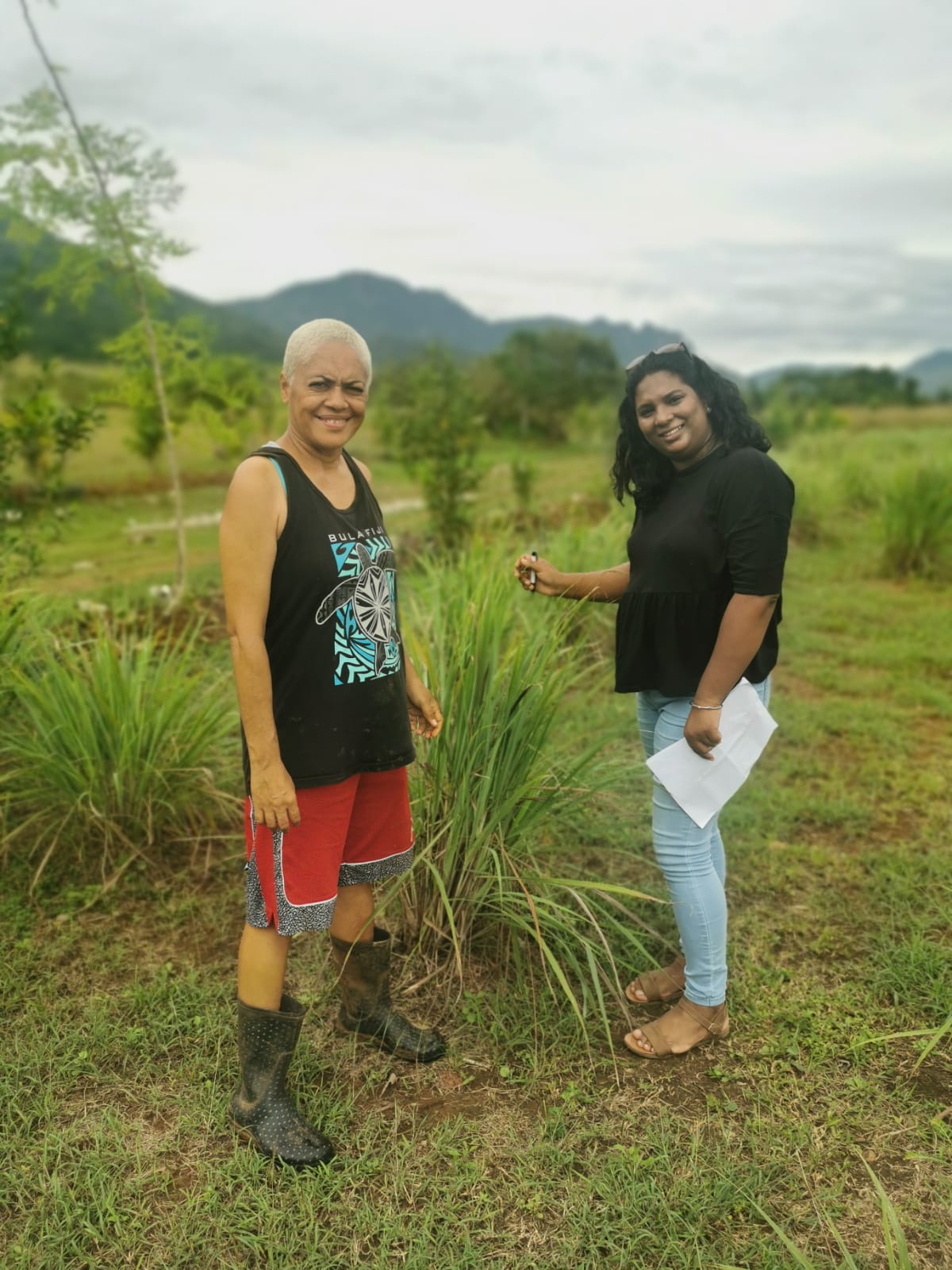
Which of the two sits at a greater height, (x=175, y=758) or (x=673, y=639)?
(x=673, y=639)

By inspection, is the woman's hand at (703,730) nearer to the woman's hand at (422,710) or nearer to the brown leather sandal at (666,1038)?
the woman's hand at (422,710)

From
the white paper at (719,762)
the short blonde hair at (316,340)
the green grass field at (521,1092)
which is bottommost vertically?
the green grass field at (521,1092)

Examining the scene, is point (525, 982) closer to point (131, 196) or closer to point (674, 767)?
point (674, 767)

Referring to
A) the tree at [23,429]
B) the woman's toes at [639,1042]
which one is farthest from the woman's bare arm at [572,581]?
the tree at [23,429]

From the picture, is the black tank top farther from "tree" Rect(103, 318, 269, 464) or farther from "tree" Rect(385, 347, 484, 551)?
"tree" Rect(385, 347, 484, 551)

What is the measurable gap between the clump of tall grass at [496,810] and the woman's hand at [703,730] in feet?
1.60

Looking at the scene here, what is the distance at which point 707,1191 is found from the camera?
195 centimetres

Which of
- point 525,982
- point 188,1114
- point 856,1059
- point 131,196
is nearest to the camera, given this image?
point 188,1114

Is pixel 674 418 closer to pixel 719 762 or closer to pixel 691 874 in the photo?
pixel 719 762

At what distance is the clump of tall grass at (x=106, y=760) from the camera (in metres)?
3.07

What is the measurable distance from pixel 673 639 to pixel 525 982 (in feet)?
3.76

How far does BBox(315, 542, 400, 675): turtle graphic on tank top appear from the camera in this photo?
1953 mm

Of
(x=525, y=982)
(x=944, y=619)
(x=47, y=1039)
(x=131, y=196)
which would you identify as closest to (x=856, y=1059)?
(x=525, y=982)

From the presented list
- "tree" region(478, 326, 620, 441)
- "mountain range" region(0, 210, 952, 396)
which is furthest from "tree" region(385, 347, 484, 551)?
"tree" region(478, 326, 620, 441)
